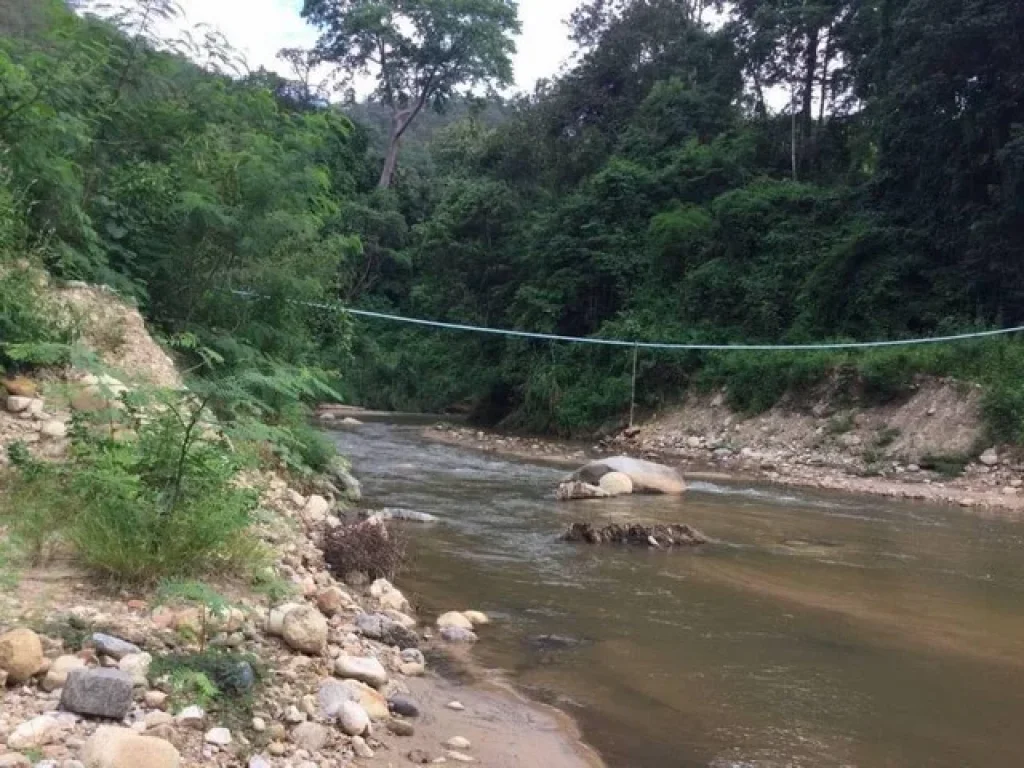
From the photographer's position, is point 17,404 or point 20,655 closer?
point 20,655

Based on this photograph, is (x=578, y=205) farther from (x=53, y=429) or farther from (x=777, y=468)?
(x=53, y=429)

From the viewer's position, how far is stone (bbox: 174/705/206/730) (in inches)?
114

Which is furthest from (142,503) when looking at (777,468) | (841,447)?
(841,447)

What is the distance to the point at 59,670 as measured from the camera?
9.73ft

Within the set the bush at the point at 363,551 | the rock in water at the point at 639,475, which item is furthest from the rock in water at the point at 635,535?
the rock in water at the point at 639,475

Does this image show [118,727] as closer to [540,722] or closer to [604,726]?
[540,722]

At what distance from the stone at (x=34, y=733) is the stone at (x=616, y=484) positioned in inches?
366

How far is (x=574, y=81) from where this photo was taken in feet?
102

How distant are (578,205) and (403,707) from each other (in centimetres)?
2298

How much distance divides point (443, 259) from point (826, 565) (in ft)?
73.3

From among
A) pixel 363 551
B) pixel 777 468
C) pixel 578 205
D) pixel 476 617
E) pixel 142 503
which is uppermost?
pixel 578 205

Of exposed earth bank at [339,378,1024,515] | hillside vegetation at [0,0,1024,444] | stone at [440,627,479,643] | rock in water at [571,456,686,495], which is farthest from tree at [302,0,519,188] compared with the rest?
stone at [440,627,479,643]

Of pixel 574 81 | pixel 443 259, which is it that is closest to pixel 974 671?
pixel 443 259

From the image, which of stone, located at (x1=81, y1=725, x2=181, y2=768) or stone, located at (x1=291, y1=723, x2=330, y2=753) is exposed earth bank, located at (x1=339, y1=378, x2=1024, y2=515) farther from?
stone, located at (x1=81, y1=725, x2=181, y2=768)
